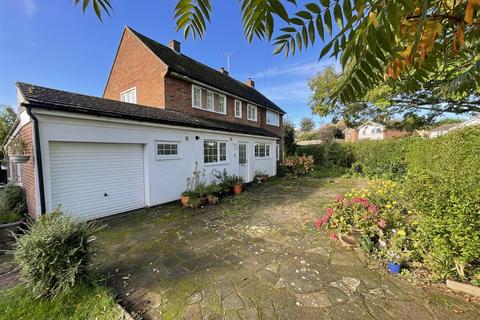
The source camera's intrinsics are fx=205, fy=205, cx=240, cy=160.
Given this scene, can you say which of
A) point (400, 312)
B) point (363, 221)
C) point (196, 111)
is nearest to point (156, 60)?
point (196, 111)

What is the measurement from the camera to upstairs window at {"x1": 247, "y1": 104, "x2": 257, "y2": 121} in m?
15.9

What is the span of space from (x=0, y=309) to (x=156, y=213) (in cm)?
415

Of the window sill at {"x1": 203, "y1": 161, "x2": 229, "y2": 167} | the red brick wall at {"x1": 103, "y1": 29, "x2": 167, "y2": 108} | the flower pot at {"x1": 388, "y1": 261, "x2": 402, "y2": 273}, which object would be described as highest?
the red brick wall at {"x1": 103, "y1": 29, "x2": 167, "y2": 108}

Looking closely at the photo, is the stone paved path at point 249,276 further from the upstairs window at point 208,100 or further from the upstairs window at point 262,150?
the upstairs window at point 262,150

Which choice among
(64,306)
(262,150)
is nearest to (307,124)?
(262,150)

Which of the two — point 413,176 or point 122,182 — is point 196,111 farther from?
point 413,176

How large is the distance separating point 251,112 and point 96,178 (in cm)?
1215

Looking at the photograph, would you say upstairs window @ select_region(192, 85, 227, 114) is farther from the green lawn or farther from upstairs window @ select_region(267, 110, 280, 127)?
the green lawn

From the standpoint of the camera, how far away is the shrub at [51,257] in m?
2.92

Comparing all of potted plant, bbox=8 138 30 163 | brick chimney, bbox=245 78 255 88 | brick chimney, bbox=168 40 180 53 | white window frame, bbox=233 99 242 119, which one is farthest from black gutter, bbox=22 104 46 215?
brick chimney, bbox=245 78 255 88

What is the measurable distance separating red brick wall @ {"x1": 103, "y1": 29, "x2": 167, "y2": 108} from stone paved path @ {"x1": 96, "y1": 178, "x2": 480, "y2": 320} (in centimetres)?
708

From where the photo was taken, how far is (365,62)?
3.67ft

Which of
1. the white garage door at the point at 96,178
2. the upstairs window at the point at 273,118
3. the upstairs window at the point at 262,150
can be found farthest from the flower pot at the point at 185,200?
the upstairs window at the point at 273,118

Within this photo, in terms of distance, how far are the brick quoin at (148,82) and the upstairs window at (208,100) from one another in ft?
0.86
